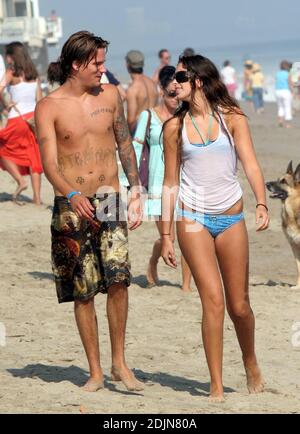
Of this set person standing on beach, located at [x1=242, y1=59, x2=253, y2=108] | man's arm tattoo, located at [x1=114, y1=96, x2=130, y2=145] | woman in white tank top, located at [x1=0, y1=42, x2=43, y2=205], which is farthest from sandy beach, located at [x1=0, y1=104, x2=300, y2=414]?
person standing on beach, located at [x1=242, y1=59, x2=253, y2=108]

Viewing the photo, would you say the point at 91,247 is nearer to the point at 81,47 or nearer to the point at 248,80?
the point at 81,47

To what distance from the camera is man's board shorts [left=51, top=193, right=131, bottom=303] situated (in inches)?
243

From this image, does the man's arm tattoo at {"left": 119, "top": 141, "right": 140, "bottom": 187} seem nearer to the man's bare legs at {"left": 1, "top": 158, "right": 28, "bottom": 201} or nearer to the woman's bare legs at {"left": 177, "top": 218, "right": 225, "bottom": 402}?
the woman's bare legs at {"left": 177, "top": 218, "right": 225, "bottom": 402}

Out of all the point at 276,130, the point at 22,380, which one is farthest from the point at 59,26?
the point at 22,380

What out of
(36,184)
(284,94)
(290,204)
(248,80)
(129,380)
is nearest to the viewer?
(129,380)

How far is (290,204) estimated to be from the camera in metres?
10.6

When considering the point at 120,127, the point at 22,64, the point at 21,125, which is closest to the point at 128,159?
the point at 120,127

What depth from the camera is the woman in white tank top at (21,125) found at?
534 inches

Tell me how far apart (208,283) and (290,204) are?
480 centimetres

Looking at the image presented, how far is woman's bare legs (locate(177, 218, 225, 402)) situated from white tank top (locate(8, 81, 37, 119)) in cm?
794

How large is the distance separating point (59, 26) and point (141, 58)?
90.7 meters

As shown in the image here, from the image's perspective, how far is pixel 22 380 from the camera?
6.52m

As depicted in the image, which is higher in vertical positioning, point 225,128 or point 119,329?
point 225,128
